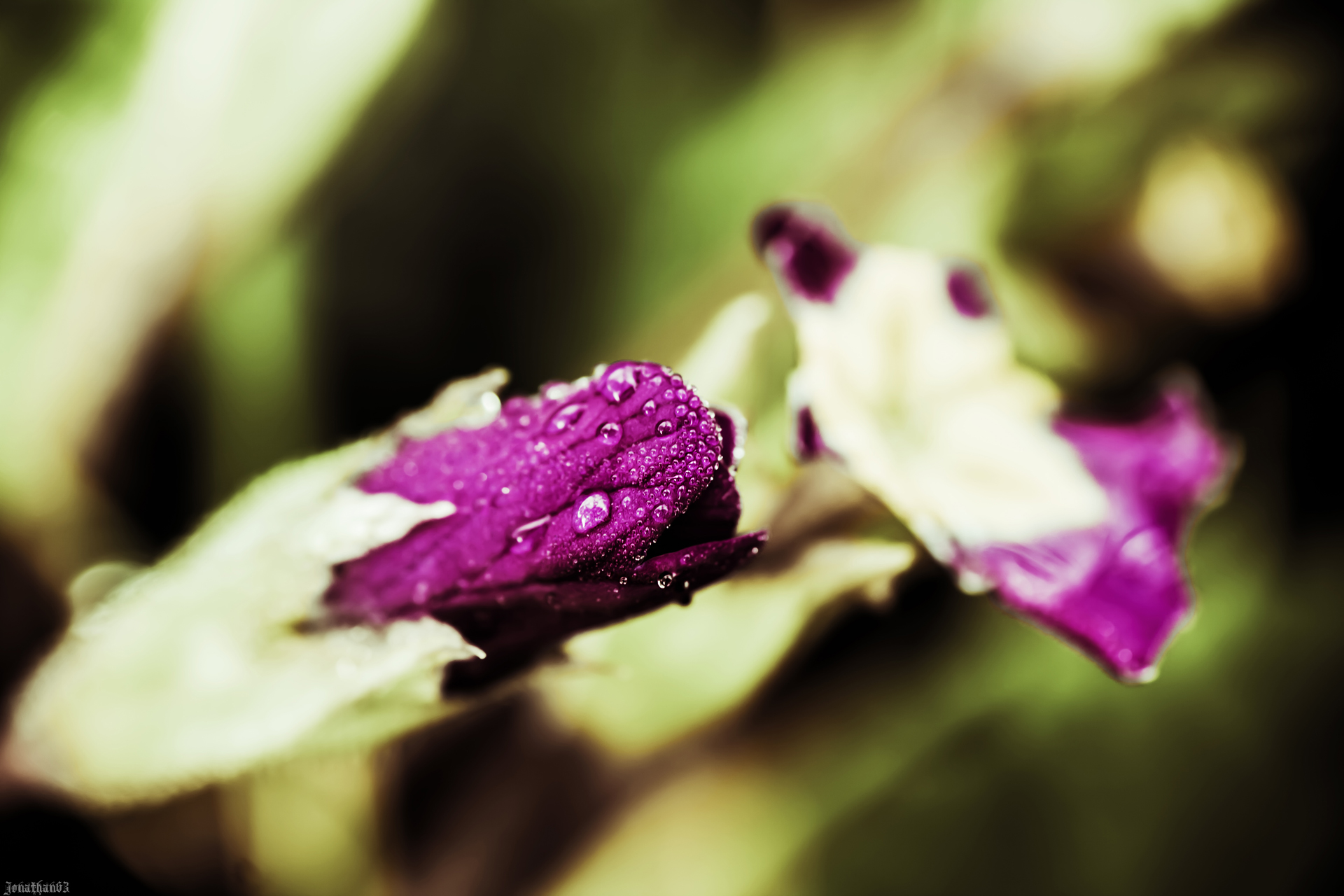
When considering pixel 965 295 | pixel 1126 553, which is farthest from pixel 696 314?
pixel 1126 553

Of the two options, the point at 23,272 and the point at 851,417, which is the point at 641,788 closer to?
the point at 851,417

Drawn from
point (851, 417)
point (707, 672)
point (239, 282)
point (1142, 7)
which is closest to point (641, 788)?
point (707, 672)

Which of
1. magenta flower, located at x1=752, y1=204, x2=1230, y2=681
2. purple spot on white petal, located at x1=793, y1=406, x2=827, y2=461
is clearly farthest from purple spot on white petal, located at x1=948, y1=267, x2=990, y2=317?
purple spot on white petal, located at x1=793, y1=406, x2=827, y2=461

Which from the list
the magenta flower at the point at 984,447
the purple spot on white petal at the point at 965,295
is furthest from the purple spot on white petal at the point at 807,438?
the purple spot on white petal at the point at 965,295

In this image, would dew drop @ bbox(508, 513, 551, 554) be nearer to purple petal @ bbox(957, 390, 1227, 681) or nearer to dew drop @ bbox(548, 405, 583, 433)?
dew drop @ bbox(548, 405, 583, 433)

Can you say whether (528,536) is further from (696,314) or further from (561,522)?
(696,314)

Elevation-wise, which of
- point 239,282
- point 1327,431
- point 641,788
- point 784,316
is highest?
point 239,282
